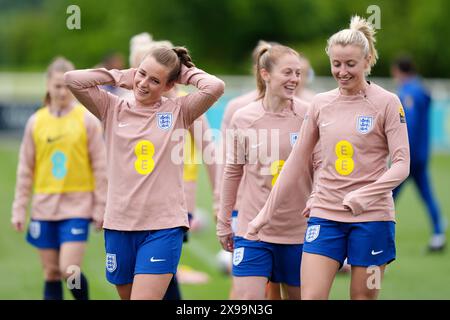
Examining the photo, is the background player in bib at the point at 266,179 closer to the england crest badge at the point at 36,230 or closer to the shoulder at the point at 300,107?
the shoulder at the point at 300,107

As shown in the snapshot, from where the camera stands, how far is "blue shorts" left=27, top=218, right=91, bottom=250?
342 inches

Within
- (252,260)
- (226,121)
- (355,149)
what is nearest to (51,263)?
(226,121)

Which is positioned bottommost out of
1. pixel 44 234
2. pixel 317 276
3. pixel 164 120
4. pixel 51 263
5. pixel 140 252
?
pixel 51 263

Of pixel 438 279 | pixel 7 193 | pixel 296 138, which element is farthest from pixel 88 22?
pixel 296 138

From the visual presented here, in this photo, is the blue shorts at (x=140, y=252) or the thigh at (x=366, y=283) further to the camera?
the blue shorts at (x=140, y=252)

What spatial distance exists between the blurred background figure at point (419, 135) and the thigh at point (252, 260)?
6.48 m

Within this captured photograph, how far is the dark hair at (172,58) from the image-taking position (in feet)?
22.0

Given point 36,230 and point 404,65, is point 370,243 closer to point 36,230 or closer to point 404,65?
point 36,230

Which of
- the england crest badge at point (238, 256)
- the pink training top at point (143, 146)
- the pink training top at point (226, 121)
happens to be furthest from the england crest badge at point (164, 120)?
the pink training top at point (226, 121)

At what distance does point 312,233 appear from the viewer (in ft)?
21.6

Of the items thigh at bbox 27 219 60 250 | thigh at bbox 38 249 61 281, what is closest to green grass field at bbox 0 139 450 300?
thigh at bbox 38 249 61 281

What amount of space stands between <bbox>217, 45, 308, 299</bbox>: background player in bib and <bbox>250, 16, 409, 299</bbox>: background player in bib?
578mm

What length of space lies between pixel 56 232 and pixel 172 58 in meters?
2.70

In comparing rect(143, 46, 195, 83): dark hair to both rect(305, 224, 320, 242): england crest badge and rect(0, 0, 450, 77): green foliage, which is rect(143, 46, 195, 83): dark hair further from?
rect(0, 0, 450, 77): green foliage
